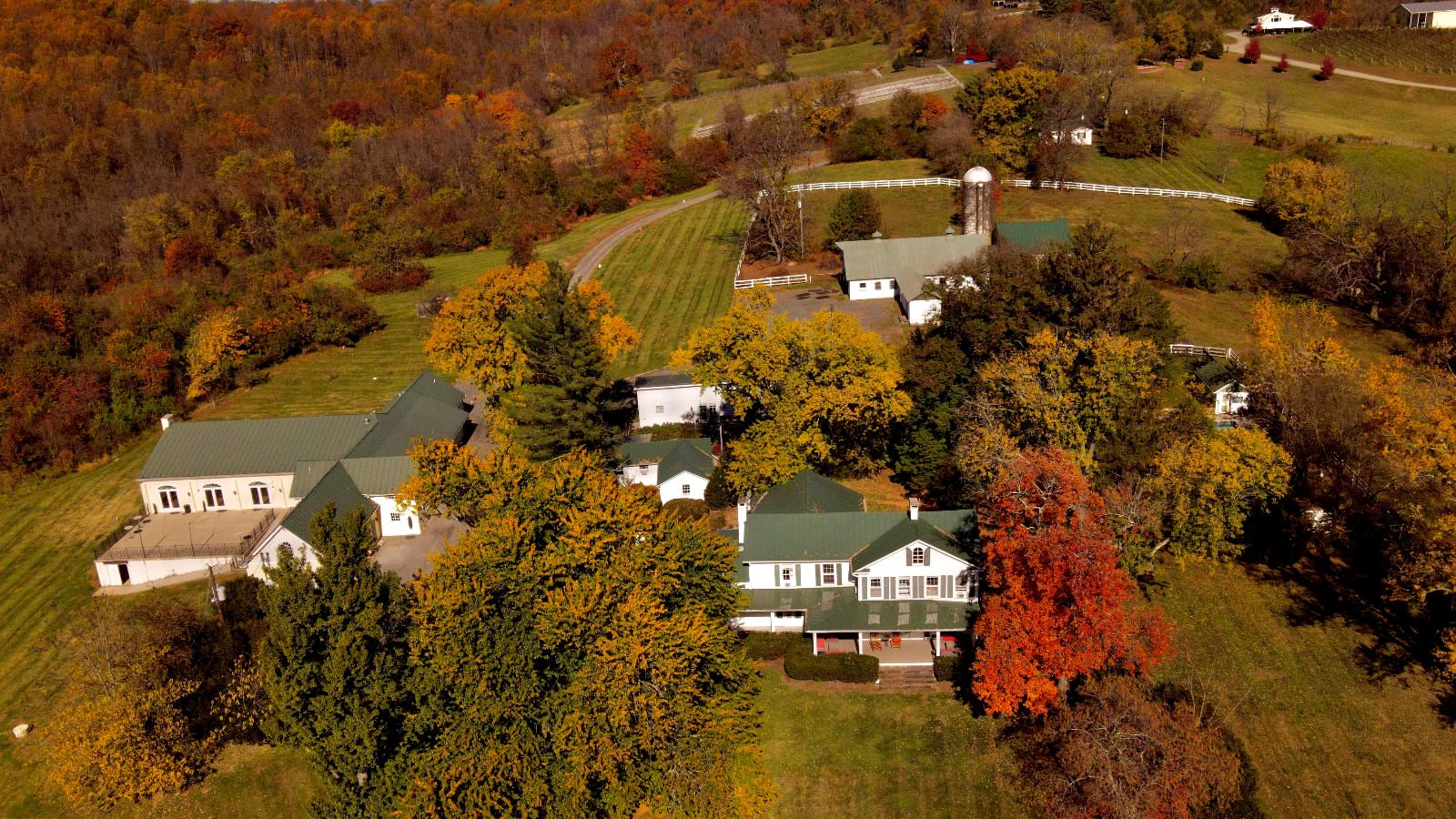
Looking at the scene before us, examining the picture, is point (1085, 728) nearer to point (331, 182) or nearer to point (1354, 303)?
point (1354, 303)

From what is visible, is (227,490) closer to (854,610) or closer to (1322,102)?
(854,610)

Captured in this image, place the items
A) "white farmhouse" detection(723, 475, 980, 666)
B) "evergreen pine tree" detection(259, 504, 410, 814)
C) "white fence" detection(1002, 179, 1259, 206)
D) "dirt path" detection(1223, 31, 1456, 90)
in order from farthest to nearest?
"dirt path" detection(1223, 31, 1456, 90) → "white fence" detection(1002, 179, 1259, 206) → "white farmhouse" detection(723, 475, 980, 666) → "evergreen pine tree" detection(259, 504, 410, 814)

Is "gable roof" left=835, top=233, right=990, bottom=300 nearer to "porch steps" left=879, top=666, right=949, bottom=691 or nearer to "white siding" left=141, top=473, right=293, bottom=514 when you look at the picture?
"porch steps" left=879, top=666, right=949, bottom=691

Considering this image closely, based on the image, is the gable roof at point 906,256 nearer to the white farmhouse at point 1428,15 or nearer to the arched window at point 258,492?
the arched window at point 258,492

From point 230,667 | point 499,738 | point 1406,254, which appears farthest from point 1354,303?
point 230,667

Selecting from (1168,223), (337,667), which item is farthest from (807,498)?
(1168,223)

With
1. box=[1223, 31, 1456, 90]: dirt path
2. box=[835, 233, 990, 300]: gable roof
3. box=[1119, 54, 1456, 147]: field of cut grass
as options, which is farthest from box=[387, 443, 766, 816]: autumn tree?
box=[1223, 31, 1456, 90]: dirt path
